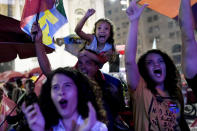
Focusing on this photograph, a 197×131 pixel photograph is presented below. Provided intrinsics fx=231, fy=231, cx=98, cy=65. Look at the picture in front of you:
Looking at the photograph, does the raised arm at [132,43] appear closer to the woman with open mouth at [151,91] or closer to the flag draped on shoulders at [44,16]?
the woman with open mouth at [151,91]

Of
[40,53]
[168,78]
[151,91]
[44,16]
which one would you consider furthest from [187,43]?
[44,16]

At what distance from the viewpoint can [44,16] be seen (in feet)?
9.80

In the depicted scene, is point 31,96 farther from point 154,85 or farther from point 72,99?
point 154,85

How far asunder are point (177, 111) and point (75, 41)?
7.18 feet

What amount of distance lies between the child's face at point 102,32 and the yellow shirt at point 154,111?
1.21m

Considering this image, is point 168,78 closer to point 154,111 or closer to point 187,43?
point 154,111

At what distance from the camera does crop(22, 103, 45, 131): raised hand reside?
1351 mm

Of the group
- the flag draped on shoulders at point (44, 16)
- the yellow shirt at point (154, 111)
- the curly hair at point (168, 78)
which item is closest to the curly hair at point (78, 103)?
the yellow shirt at point (154, 111)

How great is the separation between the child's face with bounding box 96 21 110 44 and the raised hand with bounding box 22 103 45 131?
2.00 meters

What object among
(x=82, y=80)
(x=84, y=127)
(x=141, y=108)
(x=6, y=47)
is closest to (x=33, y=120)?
(x=84, y=127)

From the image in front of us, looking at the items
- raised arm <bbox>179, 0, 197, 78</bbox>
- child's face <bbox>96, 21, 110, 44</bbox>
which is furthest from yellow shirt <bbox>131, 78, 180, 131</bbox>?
child's face <bbox>96, 21, 110, 44</bbox>

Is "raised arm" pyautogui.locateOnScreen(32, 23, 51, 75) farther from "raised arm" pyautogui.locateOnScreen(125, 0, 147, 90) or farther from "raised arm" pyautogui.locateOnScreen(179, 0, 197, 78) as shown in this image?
"raised arm" pyautogui.locateOnScreen(179, 0, 197, 78)

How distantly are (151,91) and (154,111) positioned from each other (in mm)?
208

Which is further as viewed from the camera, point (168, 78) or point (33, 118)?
point (168, 78)
